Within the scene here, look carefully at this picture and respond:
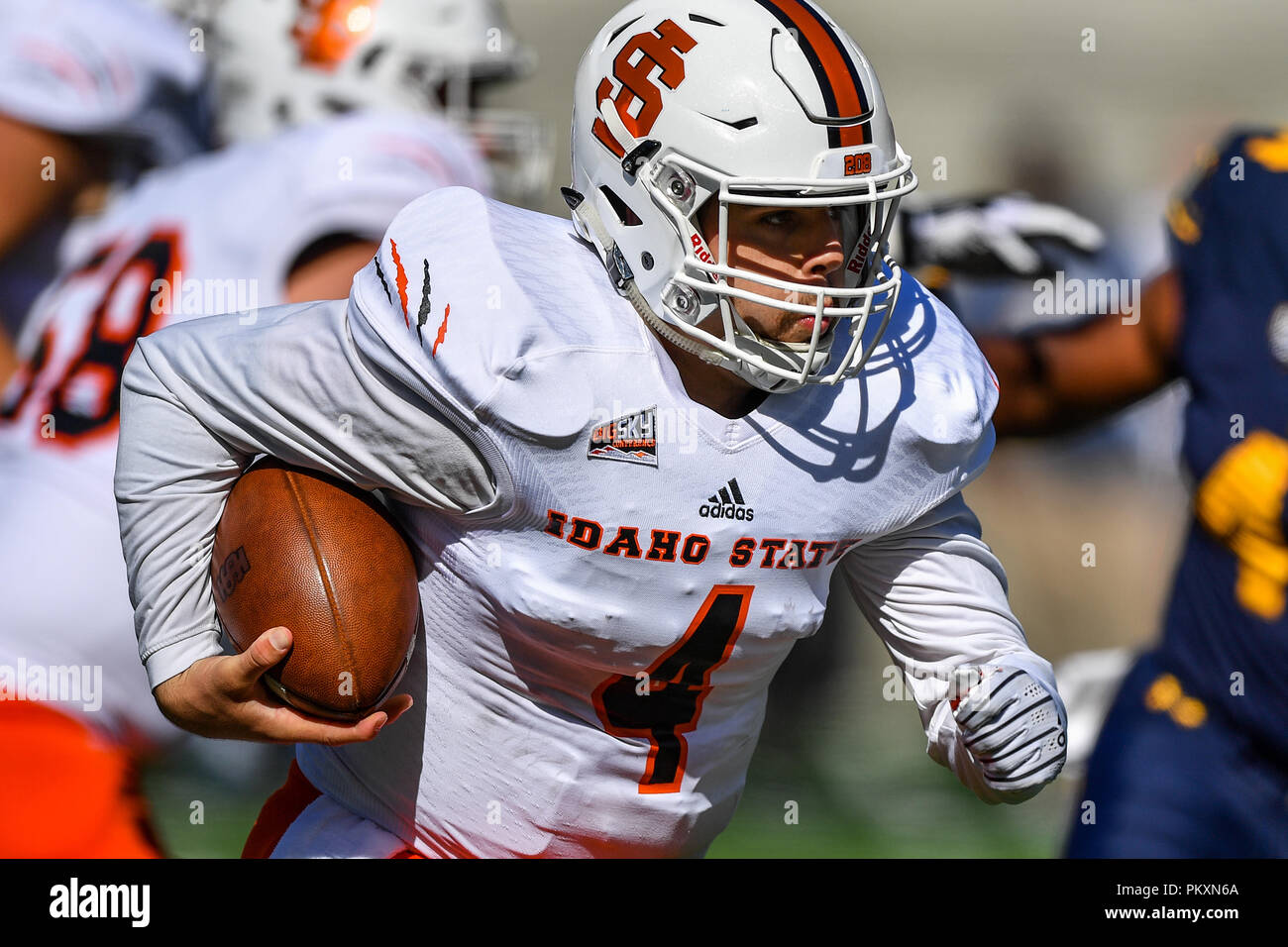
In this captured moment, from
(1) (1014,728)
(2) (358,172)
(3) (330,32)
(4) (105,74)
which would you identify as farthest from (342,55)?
(1) (1014,728)

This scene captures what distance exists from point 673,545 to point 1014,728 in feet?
1.36

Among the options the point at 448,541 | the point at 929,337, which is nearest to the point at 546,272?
the point at 448,541

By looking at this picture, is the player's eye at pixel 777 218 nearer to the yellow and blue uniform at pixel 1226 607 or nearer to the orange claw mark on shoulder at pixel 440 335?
the orange claw mark on shoulder at pixel 440 335

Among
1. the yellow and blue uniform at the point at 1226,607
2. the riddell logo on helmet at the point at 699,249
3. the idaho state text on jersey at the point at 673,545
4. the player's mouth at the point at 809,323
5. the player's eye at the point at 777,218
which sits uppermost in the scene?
the player's eye at the point at 777,218

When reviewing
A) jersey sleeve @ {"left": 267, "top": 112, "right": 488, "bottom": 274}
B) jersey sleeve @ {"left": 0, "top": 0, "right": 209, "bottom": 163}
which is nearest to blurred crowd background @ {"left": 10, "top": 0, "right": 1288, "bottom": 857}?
jersey sleeve @ {"left": 267, "top": 112, "right": 488, "bottom": 274}

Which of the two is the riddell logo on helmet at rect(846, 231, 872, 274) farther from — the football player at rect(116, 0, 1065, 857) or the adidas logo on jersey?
the adidas logo on jersey

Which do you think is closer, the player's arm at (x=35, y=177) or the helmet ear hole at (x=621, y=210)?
the helmet ear hole at (x=621, y=210)

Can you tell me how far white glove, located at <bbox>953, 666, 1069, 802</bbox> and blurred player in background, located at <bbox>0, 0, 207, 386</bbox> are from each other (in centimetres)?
226

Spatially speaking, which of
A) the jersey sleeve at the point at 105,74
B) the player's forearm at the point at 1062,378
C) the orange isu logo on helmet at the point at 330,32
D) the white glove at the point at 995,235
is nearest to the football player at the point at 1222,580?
the player's forearm at the point at 1062,378

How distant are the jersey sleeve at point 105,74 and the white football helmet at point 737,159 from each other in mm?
1944

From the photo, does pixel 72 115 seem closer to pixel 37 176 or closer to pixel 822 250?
pixel 37 176

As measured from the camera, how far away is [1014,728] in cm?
152

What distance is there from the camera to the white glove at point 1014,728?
4.98ft

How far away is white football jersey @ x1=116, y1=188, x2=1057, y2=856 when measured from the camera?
138 cm
